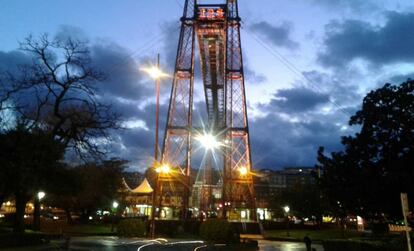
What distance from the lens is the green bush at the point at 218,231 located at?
25047 mm

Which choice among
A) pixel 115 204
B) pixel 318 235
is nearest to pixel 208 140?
pixel 115 204

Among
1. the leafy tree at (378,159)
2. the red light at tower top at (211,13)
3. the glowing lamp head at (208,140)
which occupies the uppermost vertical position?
the red light at tower top at (211,13)

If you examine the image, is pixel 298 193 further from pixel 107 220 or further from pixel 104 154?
pixel 104 154

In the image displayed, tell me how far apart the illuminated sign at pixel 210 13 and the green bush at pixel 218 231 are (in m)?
24.1

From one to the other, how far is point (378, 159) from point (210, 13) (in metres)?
→ 28.9

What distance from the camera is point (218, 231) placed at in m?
25.1

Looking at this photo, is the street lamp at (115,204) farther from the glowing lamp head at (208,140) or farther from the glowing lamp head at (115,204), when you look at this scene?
the glowing lamp head at (208,140)

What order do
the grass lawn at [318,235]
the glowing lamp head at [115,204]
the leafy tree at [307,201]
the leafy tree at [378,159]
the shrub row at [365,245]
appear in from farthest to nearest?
the leafy tree at [307,201] → the glowing lamp head at [115,204] → the grass lawn at [318,235] → the leafy tree at [378,159] → the shrub row at [365,245]

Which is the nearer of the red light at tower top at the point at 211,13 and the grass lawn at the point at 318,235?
the grass lawn at the point at 318,235

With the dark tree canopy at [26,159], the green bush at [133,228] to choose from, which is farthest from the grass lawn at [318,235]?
the dark tree canopy at [26,159]

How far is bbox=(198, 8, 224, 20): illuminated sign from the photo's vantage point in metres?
43.9

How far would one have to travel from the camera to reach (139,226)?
2917 cm

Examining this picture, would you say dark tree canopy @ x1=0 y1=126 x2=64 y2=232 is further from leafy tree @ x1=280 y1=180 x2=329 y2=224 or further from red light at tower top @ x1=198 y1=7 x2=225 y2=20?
leafy tree @ x1=280 y1=180 x2=329 y2=224

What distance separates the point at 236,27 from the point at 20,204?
28.0 metres
